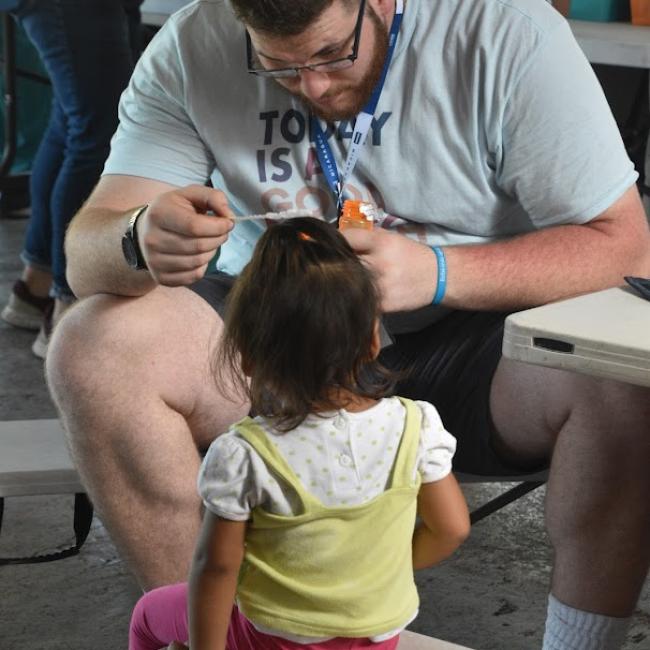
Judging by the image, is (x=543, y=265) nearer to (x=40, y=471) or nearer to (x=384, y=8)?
(x=384, y=8)

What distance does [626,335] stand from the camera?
4.50 ft

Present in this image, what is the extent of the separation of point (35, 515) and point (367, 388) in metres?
1.67

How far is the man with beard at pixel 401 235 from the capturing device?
Result: 1.89m

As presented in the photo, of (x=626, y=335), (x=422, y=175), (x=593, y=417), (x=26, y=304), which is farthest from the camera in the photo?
(x=26, y=304)

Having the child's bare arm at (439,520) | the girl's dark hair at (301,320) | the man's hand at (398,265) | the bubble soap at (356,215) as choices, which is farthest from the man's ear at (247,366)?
the bubble soap at (356,215)

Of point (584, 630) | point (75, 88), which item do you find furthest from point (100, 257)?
point (75, 88)

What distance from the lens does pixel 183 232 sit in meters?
1.87

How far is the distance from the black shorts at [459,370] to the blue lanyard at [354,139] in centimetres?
27

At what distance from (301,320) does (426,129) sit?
89 centimetres

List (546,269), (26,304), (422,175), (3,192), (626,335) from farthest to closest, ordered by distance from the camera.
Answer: (3,192)
(26,304)
(422,175)
(546,269)
(626,335)

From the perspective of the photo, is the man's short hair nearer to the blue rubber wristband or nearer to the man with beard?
the man with beard

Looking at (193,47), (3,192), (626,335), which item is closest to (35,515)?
(193,47)

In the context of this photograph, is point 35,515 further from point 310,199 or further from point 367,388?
point 367,388

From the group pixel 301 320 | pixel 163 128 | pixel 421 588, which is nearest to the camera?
pixel 301 320
